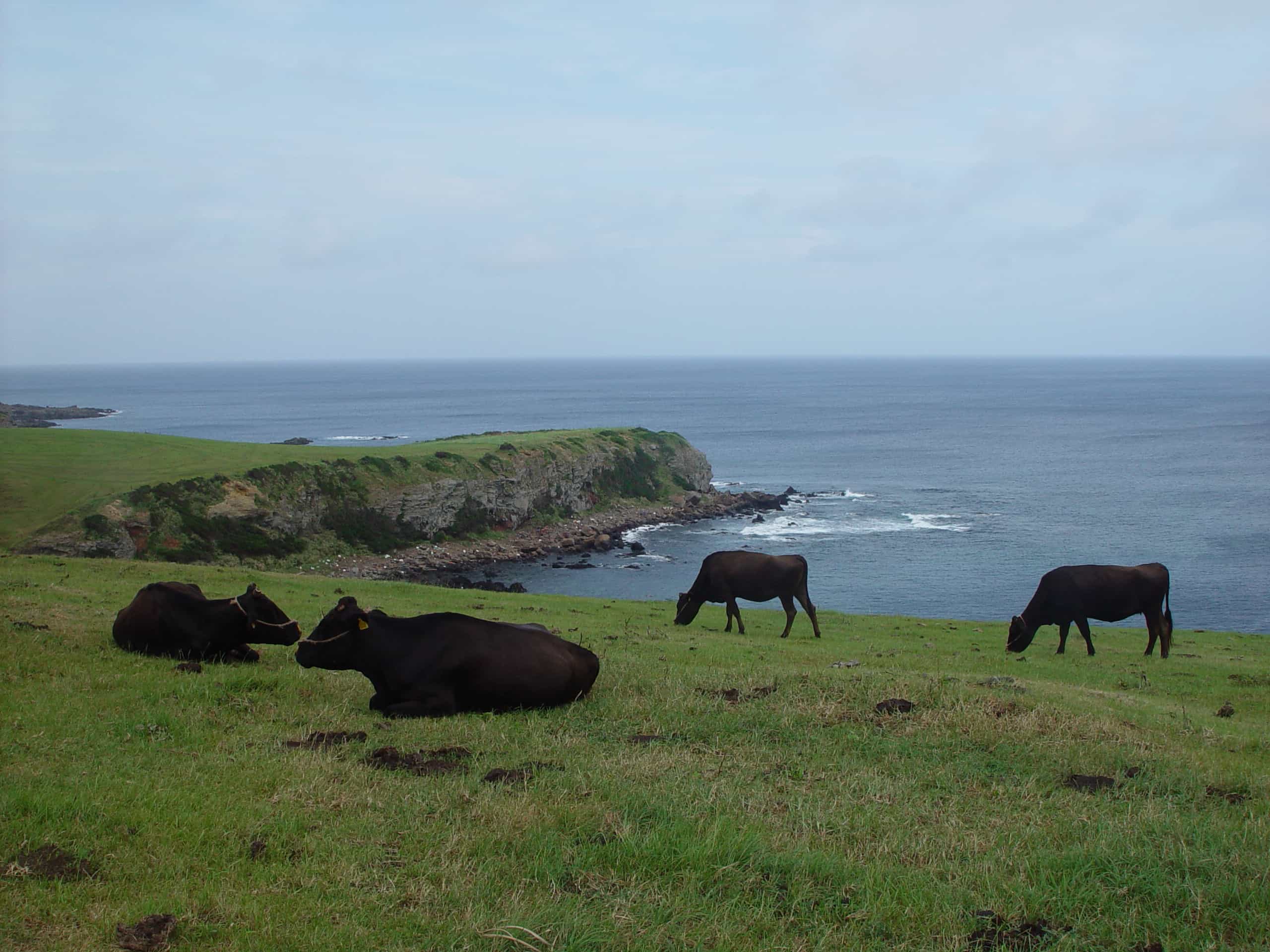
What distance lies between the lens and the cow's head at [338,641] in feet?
39.5

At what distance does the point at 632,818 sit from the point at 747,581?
2001 centimetres

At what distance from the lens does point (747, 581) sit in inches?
1086

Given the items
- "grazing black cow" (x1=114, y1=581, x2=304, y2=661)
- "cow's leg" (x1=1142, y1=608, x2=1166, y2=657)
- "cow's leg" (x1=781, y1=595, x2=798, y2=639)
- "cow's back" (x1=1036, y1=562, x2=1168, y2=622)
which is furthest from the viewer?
"cow's leg" (x1=781, y1=595, x2=798, y2=639)

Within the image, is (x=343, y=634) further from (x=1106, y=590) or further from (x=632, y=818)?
(x=1106, y=590)

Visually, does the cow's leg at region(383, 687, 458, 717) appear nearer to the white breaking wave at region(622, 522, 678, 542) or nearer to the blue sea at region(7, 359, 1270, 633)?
the blue sea at region(7, 359, 1270, 633)

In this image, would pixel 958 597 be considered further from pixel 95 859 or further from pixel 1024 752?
pixel 95 859

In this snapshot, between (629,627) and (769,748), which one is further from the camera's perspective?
(629,627)

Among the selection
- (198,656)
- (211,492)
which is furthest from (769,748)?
(211,492)

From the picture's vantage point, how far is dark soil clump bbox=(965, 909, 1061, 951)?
6.18 meters

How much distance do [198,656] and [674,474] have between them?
84.6m

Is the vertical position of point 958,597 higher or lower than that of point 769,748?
lower

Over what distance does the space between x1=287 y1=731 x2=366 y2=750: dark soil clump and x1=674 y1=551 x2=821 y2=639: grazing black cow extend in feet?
58.0

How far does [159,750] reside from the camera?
9.34 meters

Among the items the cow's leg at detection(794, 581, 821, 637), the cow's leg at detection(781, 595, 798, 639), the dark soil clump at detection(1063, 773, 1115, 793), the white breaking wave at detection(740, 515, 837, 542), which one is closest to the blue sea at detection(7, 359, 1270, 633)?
the white breaking wave at detection(740, 515, 837, 542)
